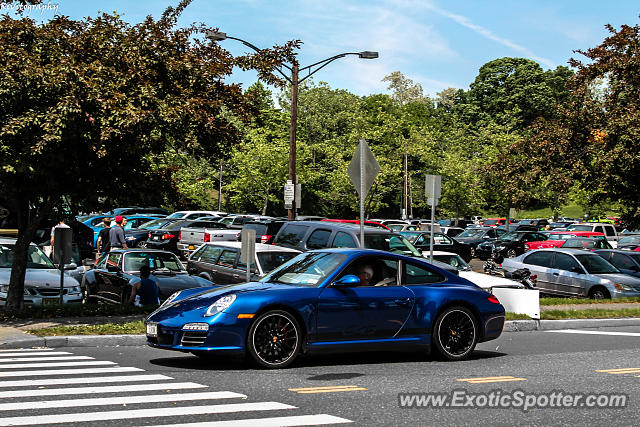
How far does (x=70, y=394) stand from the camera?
7.48 meters

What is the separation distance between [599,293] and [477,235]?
23.4 m

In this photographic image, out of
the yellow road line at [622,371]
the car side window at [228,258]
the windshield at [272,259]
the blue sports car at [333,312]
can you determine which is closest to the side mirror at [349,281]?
the blue sports car at [333,312]

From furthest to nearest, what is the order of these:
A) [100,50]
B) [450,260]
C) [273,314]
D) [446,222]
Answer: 1. [446,222]
2. [450,260]
3. [100,50]
4. [273,314]

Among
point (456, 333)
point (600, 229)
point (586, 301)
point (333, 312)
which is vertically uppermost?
point (600, 229)

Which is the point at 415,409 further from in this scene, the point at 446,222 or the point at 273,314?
the point at 446,222

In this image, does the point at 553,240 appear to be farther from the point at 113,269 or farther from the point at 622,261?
the point at 113,269

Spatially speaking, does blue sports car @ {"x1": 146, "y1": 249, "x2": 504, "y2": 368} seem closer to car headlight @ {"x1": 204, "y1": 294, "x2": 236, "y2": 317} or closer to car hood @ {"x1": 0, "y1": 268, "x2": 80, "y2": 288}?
car headlight @ {"x1": 204, "y1": 294, "x2": 236, "y2": 317}

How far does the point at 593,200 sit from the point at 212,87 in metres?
17.9

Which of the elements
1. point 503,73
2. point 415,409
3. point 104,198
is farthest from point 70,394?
point 503,73

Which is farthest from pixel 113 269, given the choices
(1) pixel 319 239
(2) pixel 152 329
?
(2) pixel 152 329

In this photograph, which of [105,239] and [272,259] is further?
[105,239]

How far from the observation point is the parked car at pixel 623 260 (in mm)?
24203

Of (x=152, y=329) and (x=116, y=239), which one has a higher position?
(x=116, y=239)

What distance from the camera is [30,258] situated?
697 inches
